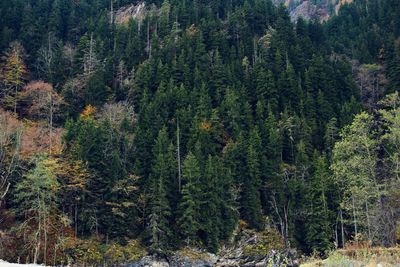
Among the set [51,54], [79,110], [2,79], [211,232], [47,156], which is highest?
[51,54]

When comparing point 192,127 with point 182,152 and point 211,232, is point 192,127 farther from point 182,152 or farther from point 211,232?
point 211,232

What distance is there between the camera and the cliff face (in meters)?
153

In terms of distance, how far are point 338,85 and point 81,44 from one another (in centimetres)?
4597

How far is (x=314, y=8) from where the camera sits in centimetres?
16250

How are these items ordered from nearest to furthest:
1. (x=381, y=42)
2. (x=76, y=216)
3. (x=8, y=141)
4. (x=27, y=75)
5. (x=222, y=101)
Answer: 1. (x=8, y=141)
2. (x=76, y=216)
3. (x=222, y=101)
4. (x=27, y=75)
5. (x=381, y=42)

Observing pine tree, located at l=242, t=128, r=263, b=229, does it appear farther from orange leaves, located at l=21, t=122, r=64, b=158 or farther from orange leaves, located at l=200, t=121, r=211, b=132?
orange leaves, located at l=21, t=122, r=64, b=158

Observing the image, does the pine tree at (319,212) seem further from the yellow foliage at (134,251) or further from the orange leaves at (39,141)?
the orange leaves at (39,141)

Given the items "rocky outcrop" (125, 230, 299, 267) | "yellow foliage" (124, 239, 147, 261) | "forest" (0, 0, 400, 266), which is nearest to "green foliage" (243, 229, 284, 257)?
"rocky outcrop" (125, 230, 299, 267)

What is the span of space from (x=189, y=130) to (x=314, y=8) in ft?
400

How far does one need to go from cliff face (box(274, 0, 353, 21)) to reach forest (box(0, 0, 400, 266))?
58769 millimetres

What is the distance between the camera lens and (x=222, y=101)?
2534 inches

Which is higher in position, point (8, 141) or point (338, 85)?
point (338, 85)

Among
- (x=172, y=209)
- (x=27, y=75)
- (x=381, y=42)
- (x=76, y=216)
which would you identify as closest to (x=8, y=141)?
(x=76, y=216)

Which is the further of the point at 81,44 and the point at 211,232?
the point at 81,44
